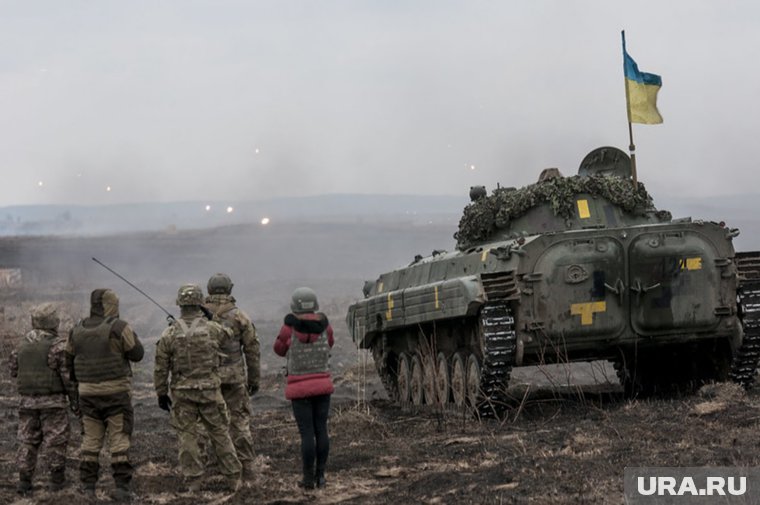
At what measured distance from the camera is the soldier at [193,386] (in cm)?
1041

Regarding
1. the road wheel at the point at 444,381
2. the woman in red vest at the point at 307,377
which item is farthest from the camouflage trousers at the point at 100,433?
the road wheel at the point at 444,381

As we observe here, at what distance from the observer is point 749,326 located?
14664 mm

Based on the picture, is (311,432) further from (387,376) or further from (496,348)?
(387,376)

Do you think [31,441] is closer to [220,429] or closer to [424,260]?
[220,429]

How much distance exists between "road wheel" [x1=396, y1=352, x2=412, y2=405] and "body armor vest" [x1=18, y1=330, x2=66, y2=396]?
8.72m

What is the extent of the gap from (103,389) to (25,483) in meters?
1.26

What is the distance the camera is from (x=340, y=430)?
47.6 feet

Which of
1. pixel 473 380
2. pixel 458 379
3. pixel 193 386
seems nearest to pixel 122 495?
pixel 193 386

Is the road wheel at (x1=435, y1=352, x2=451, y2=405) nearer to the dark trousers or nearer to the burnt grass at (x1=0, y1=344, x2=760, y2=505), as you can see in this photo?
the burnt grass at (x1=0, y1=344, x2=760, y2=505)

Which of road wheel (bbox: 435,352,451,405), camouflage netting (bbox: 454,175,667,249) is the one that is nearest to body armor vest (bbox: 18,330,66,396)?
road wheel (bbox: 435,352,451,405)

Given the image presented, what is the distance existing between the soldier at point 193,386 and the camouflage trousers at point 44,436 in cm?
108

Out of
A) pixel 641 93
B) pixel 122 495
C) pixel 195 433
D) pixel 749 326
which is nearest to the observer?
pixel 122 495

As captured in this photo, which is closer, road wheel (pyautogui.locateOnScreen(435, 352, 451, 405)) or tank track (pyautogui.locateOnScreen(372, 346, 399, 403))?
road wheel (pyautogui.locateOnScreen(435, 352, 451, 405))

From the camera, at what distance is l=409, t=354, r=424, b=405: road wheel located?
60.1 ft
